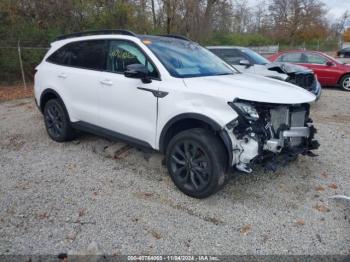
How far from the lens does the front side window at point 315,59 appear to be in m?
11.4

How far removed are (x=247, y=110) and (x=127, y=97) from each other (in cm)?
162

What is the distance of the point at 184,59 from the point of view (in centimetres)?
419

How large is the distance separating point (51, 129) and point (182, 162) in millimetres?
2992

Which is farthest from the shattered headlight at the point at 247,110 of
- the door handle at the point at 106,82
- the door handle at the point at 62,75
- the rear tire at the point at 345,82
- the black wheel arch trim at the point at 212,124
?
the rear tire at the point at 345,82

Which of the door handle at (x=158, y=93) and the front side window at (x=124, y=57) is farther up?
the front side window at (x=124, y=57)

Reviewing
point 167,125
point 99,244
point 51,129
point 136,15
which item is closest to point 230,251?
point 99,244

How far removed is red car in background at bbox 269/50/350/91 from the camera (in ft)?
37.0

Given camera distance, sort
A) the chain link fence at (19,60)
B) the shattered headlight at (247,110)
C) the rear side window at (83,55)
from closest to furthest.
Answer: the shattered headlight at (247,110)
the rear side window at (83,55)
the chain link fence at (19,60)

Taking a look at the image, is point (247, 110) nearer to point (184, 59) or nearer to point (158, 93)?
point (158, 93)

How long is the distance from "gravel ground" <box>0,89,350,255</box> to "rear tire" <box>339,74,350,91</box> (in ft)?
23.5

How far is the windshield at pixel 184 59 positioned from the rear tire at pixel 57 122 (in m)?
2.07

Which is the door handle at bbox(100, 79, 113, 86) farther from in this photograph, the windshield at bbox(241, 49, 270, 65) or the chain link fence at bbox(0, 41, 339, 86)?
the chain link fence at bbox(0, 41, 339, 86)

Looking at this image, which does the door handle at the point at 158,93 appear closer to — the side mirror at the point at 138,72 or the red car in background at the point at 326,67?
the side mirror at the point at 138,72

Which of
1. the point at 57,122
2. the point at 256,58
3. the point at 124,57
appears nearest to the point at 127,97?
the point at 124,57
